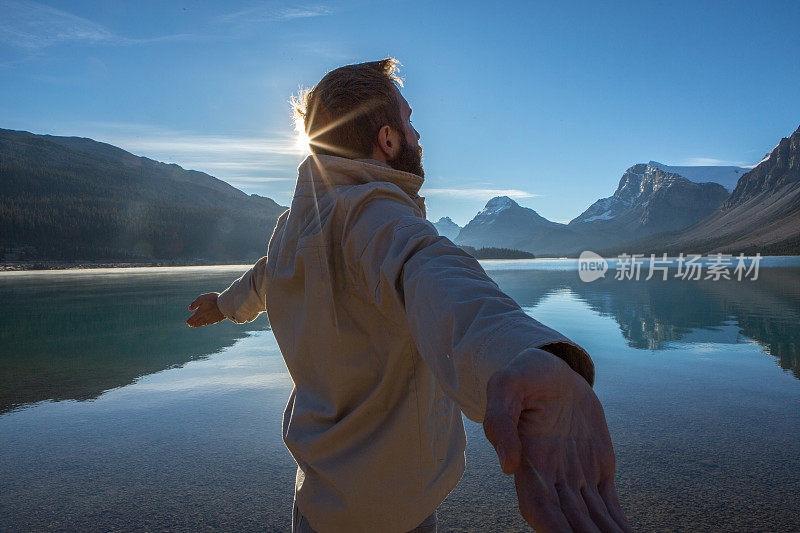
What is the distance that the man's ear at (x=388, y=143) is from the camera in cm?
166

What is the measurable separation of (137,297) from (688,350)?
1973cm

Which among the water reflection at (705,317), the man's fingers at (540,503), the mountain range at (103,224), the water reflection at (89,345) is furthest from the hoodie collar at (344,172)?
the mountain range at (103,224)

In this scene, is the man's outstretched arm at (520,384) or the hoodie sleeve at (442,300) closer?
the man's outstretched arm at (520,384)

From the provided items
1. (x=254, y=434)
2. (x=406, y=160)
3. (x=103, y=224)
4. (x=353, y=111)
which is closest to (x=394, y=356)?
(x=406, y=160)

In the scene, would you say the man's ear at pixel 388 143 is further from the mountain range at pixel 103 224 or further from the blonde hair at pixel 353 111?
the mountain range at pixel 103 224

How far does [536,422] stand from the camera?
2.48 ft

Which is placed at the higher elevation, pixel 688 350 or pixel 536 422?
pixel 536 422

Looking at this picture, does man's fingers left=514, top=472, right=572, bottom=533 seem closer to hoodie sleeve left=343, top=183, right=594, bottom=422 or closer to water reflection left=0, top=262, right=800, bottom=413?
hoodie sleeve left=343, top=183, right=594, bottom=422

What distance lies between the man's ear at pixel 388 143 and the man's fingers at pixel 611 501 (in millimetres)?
1214

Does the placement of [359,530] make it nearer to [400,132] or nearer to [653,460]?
[400,132]

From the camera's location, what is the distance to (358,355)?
4.79 ft

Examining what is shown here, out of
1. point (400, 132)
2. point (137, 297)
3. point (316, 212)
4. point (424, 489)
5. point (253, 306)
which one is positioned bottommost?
point (137, 297)

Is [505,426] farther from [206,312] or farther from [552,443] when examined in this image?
[206,312]

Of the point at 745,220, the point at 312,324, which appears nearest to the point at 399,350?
the point at 312,324
